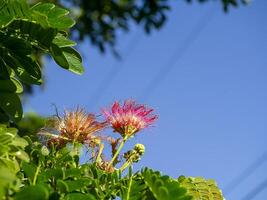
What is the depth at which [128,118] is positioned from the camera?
114 centimetres

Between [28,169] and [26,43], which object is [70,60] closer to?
[26,43]

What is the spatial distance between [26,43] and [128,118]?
0.94 feet

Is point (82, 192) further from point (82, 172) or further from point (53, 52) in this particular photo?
point (53, 52)

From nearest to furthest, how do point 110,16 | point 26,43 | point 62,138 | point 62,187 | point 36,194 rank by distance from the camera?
point 36,194, point 62,187, point 26,43, point 62,138, point 110,16

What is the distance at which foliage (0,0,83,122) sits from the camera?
0.93 m

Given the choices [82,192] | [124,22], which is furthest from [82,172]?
[124,22]

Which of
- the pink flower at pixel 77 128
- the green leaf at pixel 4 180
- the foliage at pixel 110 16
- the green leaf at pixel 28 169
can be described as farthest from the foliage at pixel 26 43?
the foliage at pixel 110 16

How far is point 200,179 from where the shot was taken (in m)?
1.05

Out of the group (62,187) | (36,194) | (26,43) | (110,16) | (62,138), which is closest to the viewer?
(36,194)

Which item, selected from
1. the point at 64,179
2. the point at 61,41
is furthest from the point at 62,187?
the point at 61,41

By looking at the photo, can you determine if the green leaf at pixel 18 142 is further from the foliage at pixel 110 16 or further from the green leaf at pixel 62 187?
the foliage at pixel 110 16

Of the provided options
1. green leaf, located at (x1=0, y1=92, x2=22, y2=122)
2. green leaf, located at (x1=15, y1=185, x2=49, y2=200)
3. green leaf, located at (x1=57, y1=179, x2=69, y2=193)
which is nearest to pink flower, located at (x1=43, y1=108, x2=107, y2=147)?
green leaf, located at (x1=0, y1=92, x2=22, y2=122)

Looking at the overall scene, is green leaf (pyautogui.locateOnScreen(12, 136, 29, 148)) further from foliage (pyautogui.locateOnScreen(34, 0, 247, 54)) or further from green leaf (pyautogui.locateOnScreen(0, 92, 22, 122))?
foliage (pyautogui.locateOnScreen(34, 0, 247, 54))

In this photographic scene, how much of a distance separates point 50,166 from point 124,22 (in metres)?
5.30
